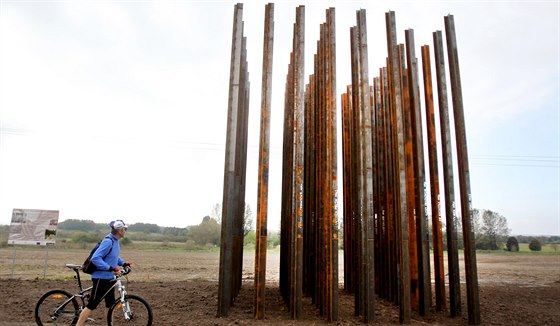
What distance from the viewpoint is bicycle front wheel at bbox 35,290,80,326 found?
714cm

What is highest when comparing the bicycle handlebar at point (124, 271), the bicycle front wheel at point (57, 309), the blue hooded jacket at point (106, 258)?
the blue hooded jacket at point (106, 258)

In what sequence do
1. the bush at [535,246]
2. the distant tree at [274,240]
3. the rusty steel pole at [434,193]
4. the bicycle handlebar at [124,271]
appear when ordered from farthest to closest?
1. the distant tree at [274,240]
2. the bush at [535,246]
3. the rusty steel pole at [434,193]
4. the bicycle handlebar at [124,271]

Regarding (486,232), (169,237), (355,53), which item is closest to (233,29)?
(355,53)

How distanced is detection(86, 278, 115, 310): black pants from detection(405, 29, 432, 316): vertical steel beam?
726cm

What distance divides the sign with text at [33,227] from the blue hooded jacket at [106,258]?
10870mm

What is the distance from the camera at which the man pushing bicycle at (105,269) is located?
656 cm

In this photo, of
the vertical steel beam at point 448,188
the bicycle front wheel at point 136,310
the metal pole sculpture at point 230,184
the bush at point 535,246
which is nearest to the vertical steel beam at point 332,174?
the metal pole sculpture at point 230,184

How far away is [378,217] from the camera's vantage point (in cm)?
1205

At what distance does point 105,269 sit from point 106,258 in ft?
0.92

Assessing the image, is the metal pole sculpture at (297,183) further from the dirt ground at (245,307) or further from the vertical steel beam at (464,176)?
the vertical steel beam at (464,176)

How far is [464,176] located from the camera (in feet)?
30.9

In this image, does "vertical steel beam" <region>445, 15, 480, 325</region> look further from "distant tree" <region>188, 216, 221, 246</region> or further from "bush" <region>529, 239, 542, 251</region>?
"bush" <region>529, 239, 542, 251</region>

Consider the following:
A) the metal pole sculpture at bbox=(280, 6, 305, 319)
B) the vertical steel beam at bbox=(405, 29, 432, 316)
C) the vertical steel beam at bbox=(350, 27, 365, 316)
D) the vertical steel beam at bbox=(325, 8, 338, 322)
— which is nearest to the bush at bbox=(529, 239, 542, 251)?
the vertical steel beam at bbox=(405, 29, 432, 316)

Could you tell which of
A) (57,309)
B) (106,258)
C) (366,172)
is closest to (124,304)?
(106,258)
